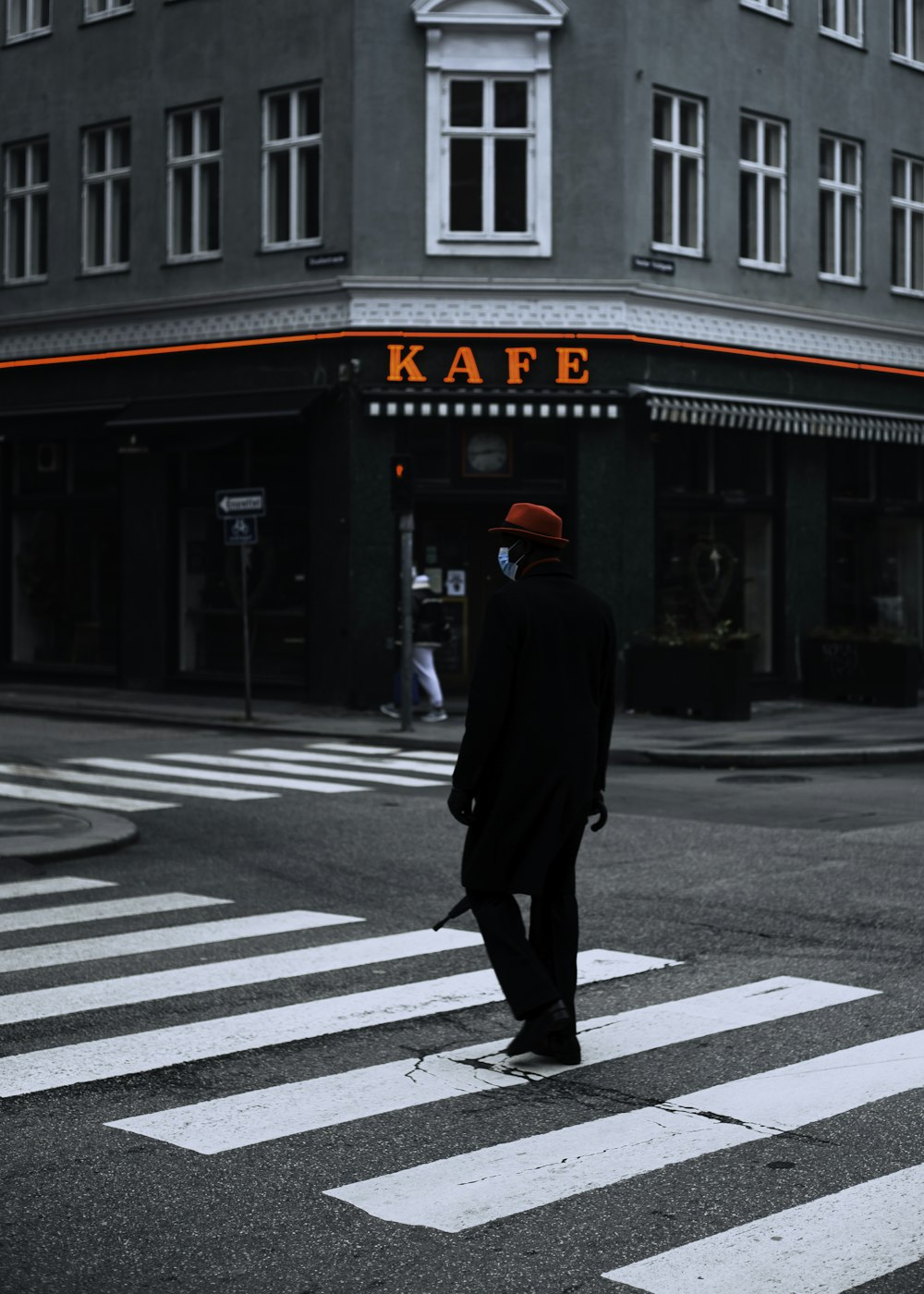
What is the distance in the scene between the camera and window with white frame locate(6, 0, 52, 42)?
28578mm

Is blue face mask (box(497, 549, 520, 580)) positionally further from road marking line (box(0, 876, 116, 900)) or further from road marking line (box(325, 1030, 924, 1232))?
road marking line (box(0, 876, 116, 900))

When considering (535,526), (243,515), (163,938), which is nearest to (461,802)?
(535,526)

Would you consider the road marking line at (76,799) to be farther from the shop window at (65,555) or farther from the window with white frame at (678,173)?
the window with white frame at (678,173)

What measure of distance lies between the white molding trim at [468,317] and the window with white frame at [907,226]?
85.3 inches

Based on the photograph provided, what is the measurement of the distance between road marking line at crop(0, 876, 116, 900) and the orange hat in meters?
4.79

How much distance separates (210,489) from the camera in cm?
2634

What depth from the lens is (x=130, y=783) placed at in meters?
16.3

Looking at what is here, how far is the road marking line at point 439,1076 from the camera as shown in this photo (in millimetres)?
5789

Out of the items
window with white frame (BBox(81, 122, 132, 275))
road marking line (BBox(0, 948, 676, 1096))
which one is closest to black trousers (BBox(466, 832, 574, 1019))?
road marking line (BBox(0, 948, 676, 1096))

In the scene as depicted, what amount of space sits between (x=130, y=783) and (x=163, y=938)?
731 cm

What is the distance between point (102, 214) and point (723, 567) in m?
10.5

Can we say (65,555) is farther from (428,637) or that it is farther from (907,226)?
(907,226)

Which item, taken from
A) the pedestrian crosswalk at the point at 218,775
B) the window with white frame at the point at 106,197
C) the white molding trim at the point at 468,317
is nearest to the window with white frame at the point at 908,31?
the white molding trim at the point at 468,317

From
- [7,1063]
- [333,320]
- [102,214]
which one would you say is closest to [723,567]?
[333,320]
